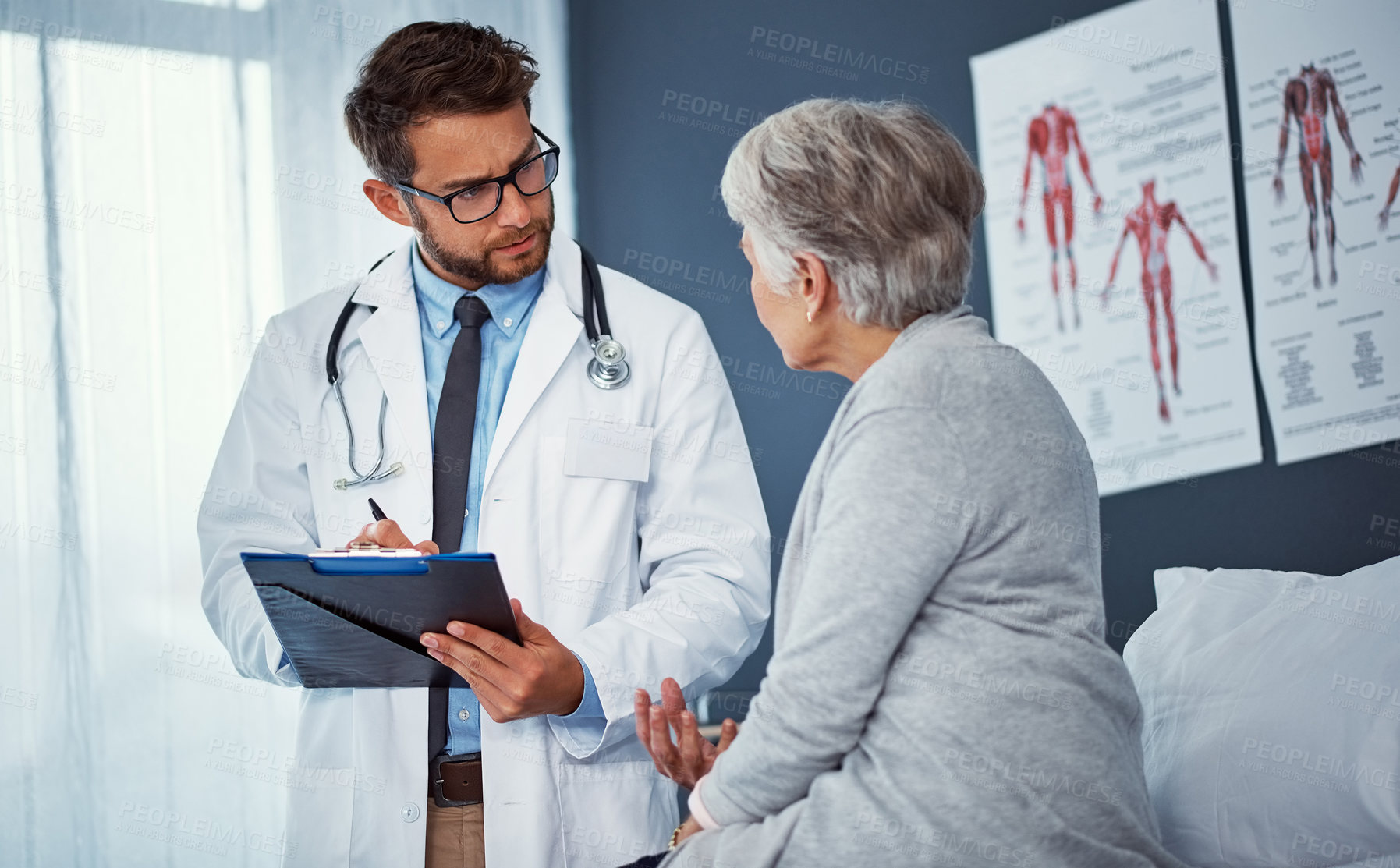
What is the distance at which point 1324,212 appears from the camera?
71.7 inches

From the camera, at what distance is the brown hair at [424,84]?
1.71 meters

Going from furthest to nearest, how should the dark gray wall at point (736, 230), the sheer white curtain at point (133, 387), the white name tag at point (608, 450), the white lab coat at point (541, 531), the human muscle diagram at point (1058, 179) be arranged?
the sheer white curtain at point (133, 387)
the human muscle diagram at point (1058, 179)
the dark gray wall at point (736, 230)
the white name tag at point (608, 450)
the white lab coat at point (541, 531)

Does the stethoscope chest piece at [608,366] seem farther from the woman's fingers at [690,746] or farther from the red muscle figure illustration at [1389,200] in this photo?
the red muscle figure illustration at [1389,200]

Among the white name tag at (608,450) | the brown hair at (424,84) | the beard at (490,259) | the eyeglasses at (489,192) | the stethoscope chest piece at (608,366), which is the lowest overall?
the white name tag at (608,450)

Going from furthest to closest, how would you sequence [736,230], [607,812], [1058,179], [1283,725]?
1. [736,230]
2. [1058,179]
3. [607,812]
4. [1283,725]

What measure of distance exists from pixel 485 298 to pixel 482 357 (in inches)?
3.7

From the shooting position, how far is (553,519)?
1.65 m

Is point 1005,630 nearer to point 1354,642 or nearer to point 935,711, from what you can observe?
point 935,711

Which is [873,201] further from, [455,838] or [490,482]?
[455,838]

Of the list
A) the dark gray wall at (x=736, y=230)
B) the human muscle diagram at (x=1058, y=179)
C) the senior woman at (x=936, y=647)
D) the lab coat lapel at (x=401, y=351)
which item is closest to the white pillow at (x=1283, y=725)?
the senior woman at (x=936, y=647)

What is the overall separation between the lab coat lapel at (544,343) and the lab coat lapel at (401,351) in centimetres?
Answer: 11

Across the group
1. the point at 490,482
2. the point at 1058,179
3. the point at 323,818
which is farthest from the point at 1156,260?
the point at 323,818

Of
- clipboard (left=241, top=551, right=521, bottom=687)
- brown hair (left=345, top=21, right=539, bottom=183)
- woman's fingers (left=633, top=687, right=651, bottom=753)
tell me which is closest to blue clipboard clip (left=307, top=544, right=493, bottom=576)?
clipboard (left=241, top=551, right=521, bottom=687)

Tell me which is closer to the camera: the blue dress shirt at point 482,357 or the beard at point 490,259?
the blue dress shirt at point 482,357
